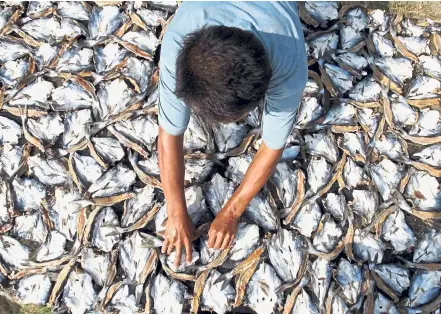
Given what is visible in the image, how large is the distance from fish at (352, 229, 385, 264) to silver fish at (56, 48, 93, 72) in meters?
1.34

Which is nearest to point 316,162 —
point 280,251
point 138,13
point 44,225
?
point 280,251

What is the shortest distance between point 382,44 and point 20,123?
5.30ft

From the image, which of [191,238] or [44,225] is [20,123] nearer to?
[44,225]

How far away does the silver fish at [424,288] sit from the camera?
1.80 meters

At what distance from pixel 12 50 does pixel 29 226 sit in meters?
0.78

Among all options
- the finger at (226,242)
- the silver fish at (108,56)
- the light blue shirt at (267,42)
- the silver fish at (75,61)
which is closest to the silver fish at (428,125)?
the light blue shirt at (267,42)

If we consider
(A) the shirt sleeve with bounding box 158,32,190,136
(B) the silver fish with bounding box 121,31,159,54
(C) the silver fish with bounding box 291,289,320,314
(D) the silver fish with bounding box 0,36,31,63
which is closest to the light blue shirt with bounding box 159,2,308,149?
(A) the shirt sleeve with bounding box 158,32,190,136

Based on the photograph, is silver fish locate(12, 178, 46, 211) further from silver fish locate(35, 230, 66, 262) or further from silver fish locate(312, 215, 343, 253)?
silver fish locate(312, 215, 343, 253)

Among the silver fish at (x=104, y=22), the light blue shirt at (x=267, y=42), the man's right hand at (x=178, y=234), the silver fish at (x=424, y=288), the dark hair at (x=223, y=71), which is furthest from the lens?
the silver fish at (x=104, y=22)

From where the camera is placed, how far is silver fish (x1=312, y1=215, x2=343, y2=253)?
183 centimetres

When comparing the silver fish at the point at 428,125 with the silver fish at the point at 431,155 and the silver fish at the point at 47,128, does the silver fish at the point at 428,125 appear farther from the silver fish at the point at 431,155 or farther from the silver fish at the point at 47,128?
the silver fish at the point at 47,128

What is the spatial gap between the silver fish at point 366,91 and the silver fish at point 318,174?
323mm

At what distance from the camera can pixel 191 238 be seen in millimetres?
1758

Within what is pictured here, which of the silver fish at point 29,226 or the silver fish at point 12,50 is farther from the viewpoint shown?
the silver fish at point 12,50
